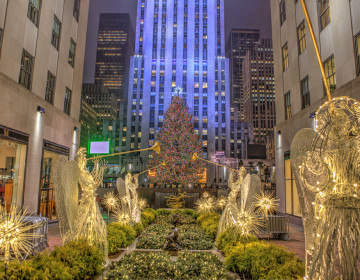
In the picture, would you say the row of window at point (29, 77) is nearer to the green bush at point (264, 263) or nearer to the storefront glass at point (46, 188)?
the storefront glass at point (46, 188)

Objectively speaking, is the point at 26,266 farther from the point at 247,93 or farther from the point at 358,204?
the point at 247,93

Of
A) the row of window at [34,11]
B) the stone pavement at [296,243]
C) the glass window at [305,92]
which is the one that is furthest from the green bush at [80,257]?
the glass window at [305,92]

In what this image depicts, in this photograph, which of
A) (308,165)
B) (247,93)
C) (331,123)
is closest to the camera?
(331,123)

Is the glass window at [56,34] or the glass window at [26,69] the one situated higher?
the glass window at [56,34]

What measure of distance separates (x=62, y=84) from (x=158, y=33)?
6876cm

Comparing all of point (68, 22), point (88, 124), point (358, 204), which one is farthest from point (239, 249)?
point (88, 124)

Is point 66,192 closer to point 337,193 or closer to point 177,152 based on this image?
point 337,193

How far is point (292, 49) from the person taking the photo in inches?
784

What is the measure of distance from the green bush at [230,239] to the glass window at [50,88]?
14624 millimetres

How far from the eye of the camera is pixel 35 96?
623 inches

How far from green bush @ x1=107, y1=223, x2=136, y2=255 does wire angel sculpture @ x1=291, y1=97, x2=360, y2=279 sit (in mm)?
6843

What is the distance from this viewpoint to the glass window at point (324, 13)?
15.1m

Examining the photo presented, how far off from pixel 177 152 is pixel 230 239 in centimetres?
2713

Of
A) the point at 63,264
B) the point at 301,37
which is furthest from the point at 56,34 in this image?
the point at 63,264
